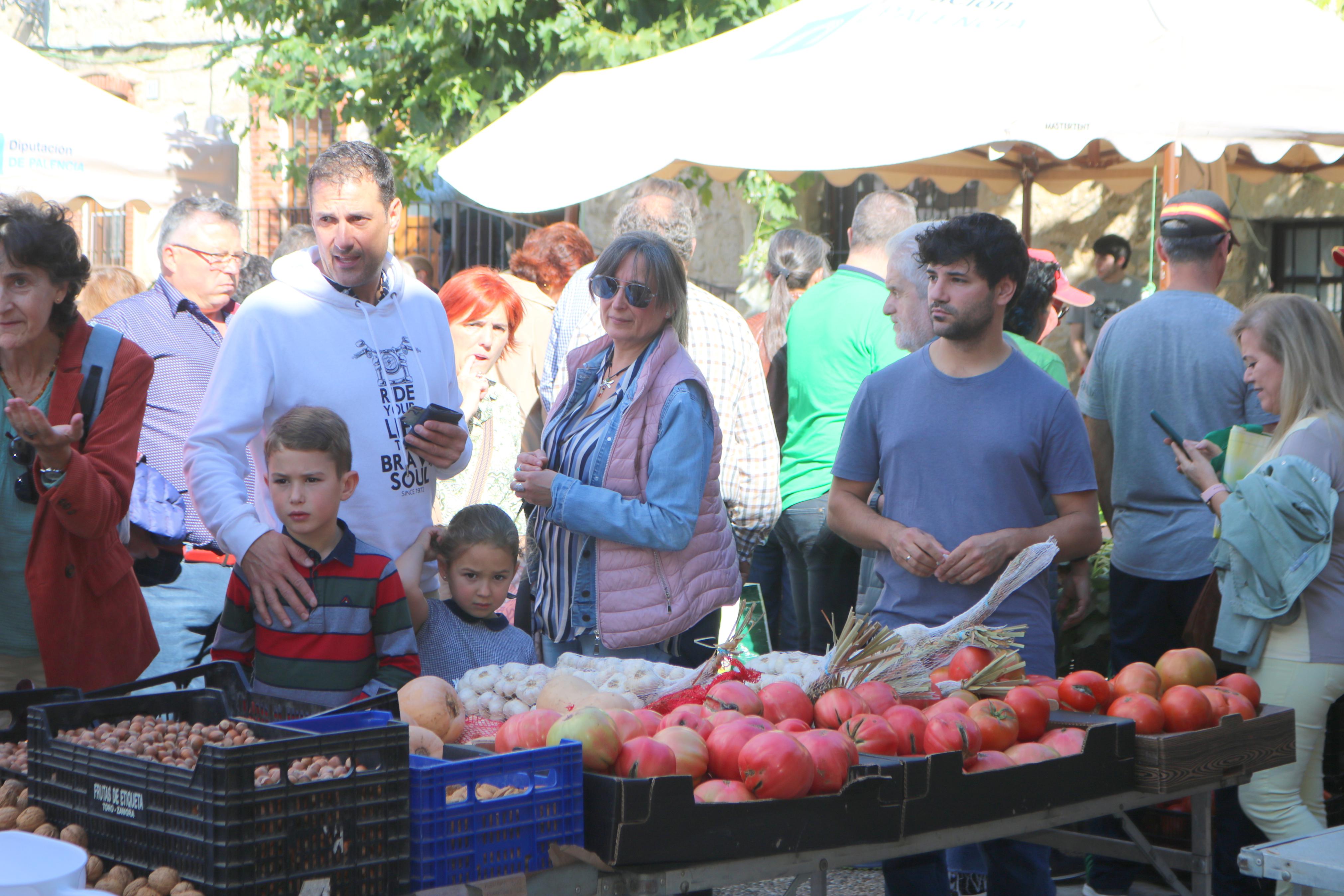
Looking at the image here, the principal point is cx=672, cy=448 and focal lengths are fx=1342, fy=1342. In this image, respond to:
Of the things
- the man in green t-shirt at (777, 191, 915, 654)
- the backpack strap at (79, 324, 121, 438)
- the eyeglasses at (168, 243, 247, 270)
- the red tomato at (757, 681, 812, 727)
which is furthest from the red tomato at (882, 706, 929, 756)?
the eyeglasses at (168, 243, 247, 270)

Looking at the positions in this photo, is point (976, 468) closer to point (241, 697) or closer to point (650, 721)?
point (650, 721)

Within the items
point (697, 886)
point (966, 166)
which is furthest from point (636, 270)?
point (966, 166)

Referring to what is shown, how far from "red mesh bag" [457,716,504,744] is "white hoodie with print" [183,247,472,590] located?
66 cm

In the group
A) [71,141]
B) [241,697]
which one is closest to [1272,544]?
[241,697]

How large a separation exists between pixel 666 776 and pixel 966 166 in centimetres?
657

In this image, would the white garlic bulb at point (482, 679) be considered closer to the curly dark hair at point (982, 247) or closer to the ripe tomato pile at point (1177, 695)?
the ripe tomato pile at point (1177, 695)

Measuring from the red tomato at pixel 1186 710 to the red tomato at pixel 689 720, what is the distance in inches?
41.9

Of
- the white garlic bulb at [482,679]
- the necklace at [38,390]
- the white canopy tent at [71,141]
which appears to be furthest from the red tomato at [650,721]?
the white canopy tent at [71,141]

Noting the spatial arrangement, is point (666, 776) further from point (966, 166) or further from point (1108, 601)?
point (966, 166)

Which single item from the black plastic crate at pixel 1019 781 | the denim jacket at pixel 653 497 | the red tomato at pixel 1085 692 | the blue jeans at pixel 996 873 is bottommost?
the blue jeans at pixel 996 873

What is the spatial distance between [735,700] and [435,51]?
769 cm

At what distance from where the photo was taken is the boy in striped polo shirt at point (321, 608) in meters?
2.96

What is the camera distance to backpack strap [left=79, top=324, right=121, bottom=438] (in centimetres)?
295

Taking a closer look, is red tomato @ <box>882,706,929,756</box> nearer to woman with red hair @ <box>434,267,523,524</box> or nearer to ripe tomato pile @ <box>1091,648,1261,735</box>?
ripe tomato pile @ <box>1091,648,1261,735</box>
